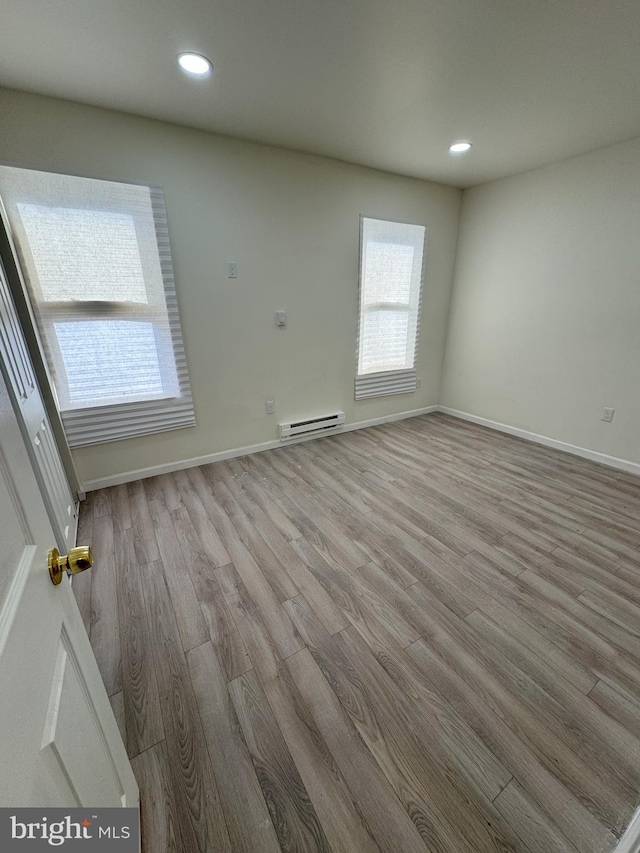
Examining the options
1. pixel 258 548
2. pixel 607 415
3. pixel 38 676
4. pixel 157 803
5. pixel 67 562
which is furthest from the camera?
pixel 607 415

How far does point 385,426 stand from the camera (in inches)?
156

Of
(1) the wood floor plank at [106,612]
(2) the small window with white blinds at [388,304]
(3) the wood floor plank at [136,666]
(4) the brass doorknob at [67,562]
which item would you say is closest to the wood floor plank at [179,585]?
(3) the wood floor plank at [136,666]

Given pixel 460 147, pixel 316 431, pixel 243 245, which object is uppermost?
pixel 460 147

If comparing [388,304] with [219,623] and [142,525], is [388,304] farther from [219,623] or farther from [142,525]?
[219,623]

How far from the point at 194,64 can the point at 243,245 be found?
42.1 inches

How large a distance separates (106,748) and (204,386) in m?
2.40

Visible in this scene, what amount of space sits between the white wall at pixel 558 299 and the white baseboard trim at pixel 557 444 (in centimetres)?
5

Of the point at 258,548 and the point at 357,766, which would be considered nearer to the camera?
the point at 357,766

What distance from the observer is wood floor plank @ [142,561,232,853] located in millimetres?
925

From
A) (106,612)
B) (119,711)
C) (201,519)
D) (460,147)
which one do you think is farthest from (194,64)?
(119,711)

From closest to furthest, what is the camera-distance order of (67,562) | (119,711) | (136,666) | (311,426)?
(67,562)
(119,711)
(136,666)
(311,426)

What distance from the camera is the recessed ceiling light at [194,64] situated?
5.44 ft

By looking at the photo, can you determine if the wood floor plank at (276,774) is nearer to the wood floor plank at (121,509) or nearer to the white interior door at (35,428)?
the white interior door at (35,428)

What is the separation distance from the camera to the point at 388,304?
361 centimetres
